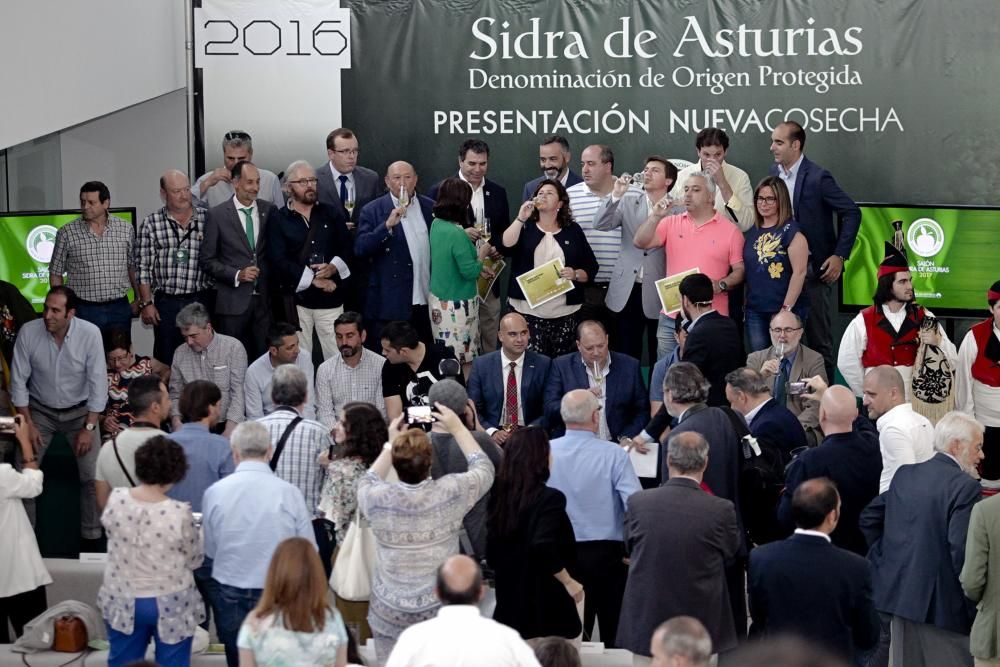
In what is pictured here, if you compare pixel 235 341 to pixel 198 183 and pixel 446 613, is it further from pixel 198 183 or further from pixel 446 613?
pixel 446 613

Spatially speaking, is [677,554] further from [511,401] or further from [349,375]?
[349,375]

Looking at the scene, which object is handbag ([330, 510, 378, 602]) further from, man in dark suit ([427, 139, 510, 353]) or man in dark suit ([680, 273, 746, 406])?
man in dark suit ([427, 139, 510, 353])

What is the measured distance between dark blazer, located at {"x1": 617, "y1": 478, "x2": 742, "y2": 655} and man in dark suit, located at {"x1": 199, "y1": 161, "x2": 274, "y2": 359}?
401 centimetres

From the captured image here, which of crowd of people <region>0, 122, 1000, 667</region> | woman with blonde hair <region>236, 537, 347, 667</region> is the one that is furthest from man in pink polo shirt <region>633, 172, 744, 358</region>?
woman with blonde hair <region>236, 537, 347, 667</region>

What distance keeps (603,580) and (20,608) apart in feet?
8.81

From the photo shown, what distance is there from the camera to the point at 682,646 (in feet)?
13.7

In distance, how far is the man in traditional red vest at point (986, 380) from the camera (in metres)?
8.22

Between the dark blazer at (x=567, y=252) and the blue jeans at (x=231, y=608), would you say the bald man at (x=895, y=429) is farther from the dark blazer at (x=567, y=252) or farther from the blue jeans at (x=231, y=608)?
the blue jeans at (x=231, y=608)

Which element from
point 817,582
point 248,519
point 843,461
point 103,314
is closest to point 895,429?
point 843,461

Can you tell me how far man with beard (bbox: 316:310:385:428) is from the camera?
26.9 feet

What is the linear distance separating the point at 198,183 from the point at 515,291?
7.37 ft

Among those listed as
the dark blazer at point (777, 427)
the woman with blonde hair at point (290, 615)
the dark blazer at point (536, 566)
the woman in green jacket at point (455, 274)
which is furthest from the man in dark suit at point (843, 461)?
the woman in green jacket at point (455, 274)

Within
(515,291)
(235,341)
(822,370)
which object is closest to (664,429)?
(822,370)

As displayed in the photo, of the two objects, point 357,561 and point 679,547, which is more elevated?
point 679,547
